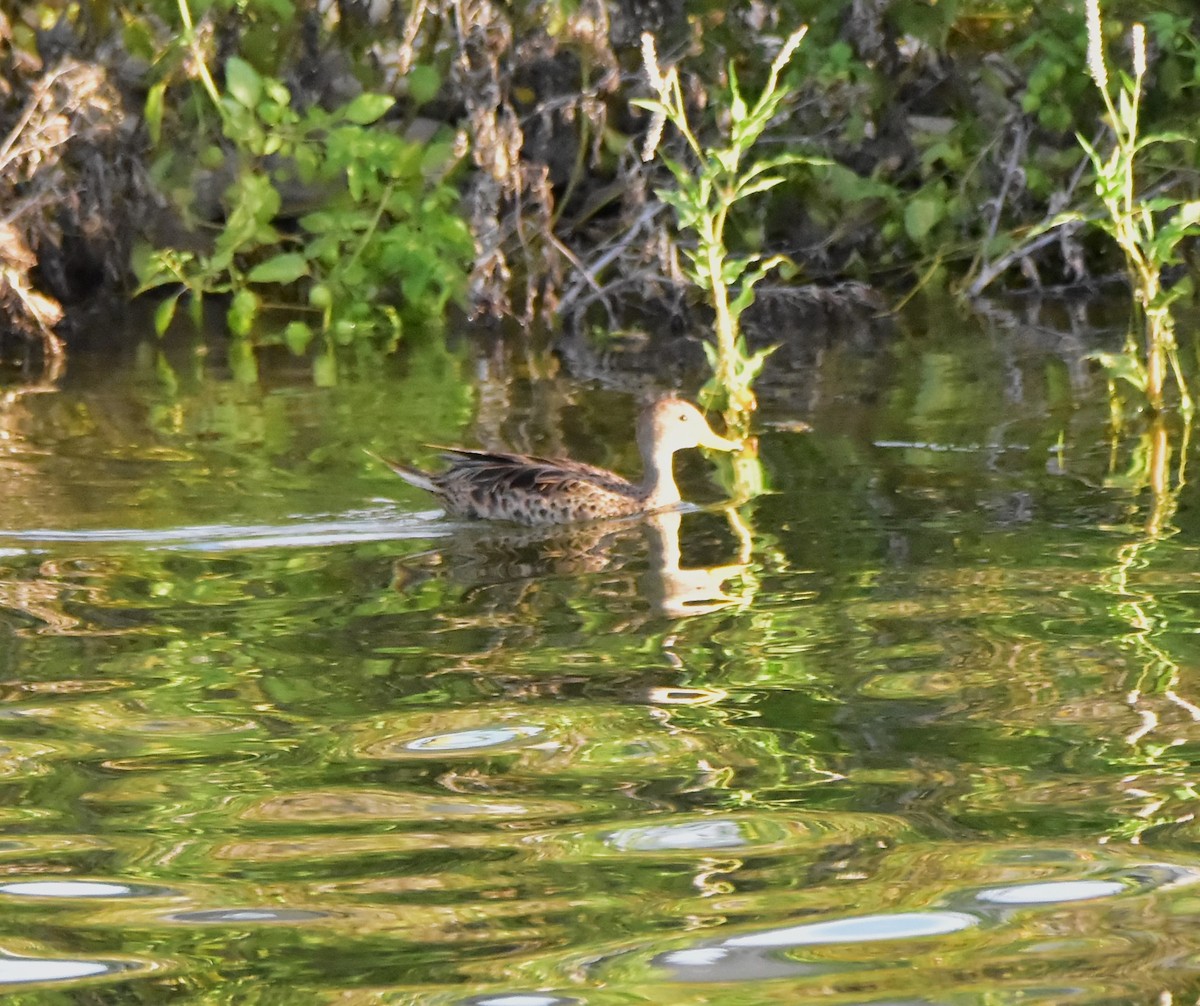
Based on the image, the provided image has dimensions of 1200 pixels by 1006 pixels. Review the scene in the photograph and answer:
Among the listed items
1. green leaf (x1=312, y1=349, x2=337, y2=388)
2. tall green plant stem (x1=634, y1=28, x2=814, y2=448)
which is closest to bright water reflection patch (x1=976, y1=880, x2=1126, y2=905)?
tall green plant stem (x1=634, y1=28, x2=814, y2=448)

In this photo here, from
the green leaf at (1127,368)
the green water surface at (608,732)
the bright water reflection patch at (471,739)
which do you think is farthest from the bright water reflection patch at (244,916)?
the green leaf at (1127,368)

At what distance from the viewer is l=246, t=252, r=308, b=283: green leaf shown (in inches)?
460

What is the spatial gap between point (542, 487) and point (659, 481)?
1.70ft

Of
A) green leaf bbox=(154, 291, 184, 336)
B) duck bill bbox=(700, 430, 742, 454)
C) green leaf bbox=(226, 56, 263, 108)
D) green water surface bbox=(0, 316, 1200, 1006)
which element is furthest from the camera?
green leaf bbox=(154, 291, 184, 336)

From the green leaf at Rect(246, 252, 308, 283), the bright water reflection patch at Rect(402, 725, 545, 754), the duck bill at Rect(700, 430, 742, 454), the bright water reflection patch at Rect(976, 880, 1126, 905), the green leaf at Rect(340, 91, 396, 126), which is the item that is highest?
the green leaf at Rect(340, 91, 396, 126)

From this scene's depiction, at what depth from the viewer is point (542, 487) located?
7.66 metres

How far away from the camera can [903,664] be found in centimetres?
556

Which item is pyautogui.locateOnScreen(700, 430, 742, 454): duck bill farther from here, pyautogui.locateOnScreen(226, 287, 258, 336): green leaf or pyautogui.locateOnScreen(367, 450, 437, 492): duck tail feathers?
pyautogui.locateOnScreen(226, 287, 258, 336): green leaf

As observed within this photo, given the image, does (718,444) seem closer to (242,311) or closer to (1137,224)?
(1137,224)

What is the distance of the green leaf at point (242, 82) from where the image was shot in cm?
1134

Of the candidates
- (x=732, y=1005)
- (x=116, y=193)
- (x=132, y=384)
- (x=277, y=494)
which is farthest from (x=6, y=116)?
(x=732, y=1005)

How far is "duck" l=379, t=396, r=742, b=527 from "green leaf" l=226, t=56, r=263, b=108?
13.2 ft

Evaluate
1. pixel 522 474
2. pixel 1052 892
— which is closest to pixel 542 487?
pixel 522 474

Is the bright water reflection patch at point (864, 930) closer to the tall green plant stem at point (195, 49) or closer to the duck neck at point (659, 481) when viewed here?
the duck neck at point (659, 481)
